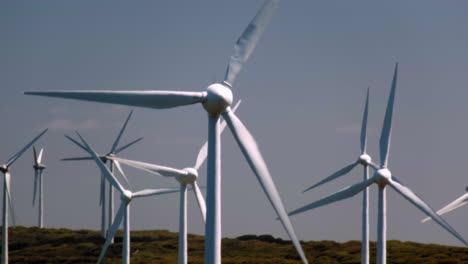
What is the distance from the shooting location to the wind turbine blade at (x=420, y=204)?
49.6 metres

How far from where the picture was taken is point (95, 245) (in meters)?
146

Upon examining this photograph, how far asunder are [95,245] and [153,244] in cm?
1281

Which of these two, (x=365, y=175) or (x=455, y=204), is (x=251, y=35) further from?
(x=365, y=175)

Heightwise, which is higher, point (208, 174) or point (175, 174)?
point (175, 174)

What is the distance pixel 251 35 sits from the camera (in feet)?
128

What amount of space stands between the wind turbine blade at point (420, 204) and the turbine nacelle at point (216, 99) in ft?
69.2

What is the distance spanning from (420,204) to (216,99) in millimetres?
22808

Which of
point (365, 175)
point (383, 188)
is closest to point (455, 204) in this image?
point (383, 188)

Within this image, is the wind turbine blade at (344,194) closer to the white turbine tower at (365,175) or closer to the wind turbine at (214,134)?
the white turbine tower at (365,175)

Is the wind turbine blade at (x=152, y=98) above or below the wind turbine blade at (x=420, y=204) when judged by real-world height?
above

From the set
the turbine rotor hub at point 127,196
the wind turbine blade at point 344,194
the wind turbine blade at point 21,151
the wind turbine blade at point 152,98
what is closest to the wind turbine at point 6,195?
the wind turbine blade at point 21,151

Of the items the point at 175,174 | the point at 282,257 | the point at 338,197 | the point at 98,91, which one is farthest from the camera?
the point at 282,257

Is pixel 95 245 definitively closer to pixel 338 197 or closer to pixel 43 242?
pixel 43 242

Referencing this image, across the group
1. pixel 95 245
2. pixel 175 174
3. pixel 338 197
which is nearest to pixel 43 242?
pixel 95 245
